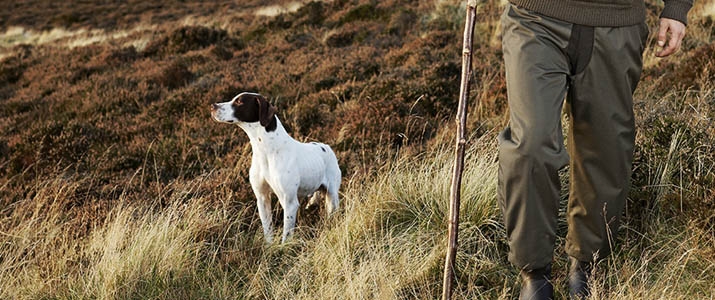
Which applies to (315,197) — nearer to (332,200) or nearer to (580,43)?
(332,200)

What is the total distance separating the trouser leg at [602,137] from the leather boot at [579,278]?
48 millimetres

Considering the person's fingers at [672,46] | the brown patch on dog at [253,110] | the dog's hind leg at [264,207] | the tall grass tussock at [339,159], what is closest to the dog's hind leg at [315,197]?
the tall grass tussock at [339,159]

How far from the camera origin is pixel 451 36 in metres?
11.6

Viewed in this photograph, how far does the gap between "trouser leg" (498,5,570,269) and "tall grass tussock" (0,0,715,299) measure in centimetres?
39

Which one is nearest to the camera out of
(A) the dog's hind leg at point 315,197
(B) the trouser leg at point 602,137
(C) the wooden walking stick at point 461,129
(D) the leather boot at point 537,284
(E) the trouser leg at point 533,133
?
(C) the wooden walking stick at point 461,129

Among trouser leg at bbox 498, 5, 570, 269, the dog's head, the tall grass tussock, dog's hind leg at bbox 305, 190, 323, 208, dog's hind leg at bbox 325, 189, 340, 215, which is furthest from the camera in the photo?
dog's hind leg at bbox 305, 190, 323, 208

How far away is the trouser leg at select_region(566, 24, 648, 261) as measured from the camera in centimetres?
276

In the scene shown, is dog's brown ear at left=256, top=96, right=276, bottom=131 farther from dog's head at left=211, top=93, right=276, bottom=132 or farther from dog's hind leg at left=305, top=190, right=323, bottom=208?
dog's hind leg at left=305, top=190, right=323, bottom=208

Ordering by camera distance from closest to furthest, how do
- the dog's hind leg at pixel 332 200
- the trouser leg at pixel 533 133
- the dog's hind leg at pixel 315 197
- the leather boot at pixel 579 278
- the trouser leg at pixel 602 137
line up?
the trouser leg at pixel 533 133, the trouser leg at pixel 602 137, the leather boot at pixel 579 278, the dog's hind leg at pixel 332 200, the dog's hind leg at pixel 315 197

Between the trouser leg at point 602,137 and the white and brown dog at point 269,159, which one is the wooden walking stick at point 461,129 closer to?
the trouser leg at point 602,137

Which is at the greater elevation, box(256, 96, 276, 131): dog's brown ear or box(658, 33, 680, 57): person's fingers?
box(658, 33, 680, 57): person's fingers

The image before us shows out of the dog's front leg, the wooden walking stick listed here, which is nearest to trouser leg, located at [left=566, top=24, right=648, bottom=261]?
the wooden walking stick

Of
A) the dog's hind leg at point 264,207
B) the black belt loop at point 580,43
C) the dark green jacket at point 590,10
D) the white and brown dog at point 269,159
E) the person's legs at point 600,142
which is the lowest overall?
the dog's hind leg at point 264,207

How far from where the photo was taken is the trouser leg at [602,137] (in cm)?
276
